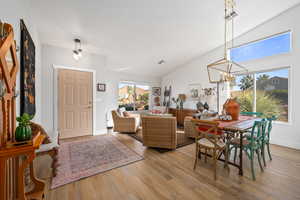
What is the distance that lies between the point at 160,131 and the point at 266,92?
11.1 ft

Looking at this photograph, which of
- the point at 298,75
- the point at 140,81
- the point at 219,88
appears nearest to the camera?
the point at 298,75

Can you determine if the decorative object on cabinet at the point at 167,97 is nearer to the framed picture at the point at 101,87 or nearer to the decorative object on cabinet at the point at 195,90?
the decorative object on cabinet at the point at 195,90

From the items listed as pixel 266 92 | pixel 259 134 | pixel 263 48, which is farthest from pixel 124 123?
pixel 263 48

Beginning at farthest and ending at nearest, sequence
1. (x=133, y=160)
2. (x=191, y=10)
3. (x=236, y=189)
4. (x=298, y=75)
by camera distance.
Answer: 1. (x=298, y=75)
2. (x=191, y=10)
3. (x=133, y=160)
4. (x=236, y=189)

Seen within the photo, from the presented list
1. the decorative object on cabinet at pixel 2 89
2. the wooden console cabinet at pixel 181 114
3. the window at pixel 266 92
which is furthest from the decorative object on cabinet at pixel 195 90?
the decorative object on cabinet at pixel 2 89

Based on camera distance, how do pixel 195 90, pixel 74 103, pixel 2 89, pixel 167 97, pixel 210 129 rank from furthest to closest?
1. pixel 167 97
2. pixel 195 90
3. pixel 74 103
4. pixel 210 129
5. pixel 2 89

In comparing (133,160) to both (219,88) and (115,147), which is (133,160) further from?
(219,88)

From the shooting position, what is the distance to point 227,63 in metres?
2.02

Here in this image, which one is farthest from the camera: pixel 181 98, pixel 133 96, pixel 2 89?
pixel 133 96

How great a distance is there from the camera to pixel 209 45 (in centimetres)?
432

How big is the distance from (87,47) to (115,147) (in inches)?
116

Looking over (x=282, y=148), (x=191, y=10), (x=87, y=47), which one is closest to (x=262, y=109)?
(x=282, y=148)

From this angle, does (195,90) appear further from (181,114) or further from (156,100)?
(156,100)

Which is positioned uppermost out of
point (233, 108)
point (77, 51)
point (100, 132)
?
point (77, 51)
